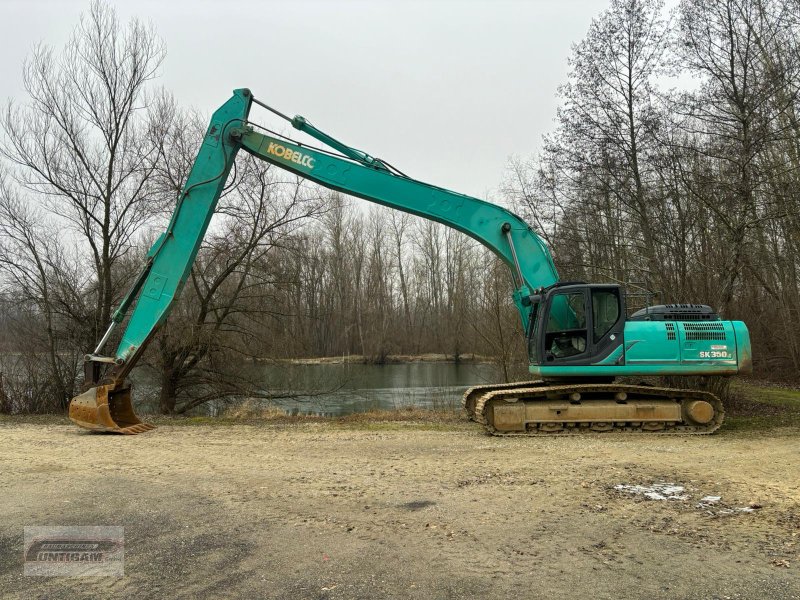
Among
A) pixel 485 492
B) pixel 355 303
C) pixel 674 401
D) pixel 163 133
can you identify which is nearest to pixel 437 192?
pixel 674 401

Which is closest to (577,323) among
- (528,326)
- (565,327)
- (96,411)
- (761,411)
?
(565,327)

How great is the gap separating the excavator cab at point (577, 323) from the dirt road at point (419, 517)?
57.6 inches

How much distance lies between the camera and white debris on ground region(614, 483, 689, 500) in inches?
218

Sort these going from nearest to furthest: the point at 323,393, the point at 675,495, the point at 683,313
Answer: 1. the point at 675,495
2. the point at 683,313
3. the point at 323,393

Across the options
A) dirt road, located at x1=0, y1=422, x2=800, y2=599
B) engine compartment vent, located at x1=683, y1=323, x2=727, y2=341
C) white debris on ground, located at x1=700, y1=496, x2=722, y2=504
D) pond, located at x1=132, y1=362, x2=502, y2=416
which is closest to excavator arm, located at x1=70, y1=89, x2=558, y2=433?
engine compartment vent, located at x1=683, y1=323, x2=727, y2=341

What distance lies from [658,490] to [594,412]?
3653mm

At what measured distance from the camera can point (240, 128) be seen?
10.4 metres

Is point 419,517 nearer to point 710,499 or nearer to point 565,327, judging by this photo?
point 710,499

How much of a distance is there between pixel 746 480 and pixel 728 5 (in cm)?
1058

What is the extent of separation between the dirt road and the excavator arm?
2.68 metres

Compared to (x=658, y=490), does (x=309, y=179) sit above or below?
above

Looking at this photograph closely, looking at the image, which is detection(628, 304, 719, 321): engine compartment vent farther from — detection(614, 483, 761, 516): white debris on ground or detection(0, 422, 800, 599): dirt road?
detection(614, 483, 761, 516): white debris on ground

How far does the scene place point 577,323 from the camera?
31.7ft

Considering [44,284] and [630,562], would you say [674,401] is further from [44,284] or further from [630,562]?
[44,284]
